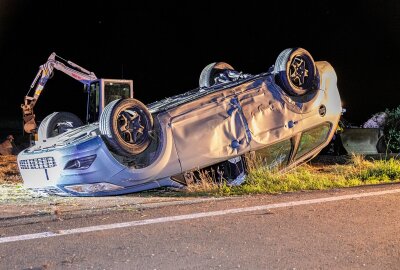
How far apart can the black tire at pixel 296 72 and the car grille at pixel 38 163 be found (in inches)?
133

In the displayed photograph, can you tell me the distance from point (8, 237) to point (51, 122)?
4.03 meters

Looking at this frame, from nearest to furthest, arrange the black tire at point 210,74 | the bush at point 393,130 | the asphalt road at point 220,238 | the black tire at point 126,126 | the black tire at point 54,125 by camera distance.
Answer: the asphalt road at point 220,238
the black tire at point 126,126
the black tire at point 54,125
the black tire at point 210,74
the bush at point 393,130

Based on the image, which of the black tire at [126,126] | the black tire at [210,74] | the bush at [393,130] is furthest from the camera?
the bush at [393,130]

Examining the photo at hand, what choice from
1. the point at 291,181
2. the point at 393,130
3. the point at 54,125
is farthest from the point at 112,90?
the point at 393,130

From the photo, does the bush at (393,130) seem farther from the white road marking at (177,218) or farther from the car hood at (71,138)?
the car hood at (71,138)

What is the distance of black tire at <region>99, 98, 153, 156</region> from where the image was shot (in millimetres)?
5926

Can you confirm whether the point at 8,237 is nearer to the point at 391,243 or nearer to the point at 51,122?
the point at 391,243

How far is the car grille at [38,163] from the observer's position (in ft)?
20.0

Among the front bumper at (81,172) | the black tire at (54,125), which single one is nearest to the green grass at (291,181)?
the front bumper at (81,172)

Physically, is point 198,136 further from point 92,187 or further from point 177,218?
point 177,218

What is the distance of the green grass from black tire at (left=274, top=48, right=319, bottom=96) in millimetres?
1250

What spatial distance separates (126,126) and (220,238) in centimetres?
233

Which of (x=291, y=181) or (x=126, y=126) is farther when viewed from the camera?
(x=291, y=181)

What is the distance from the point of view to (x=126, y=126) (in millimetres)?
6117
